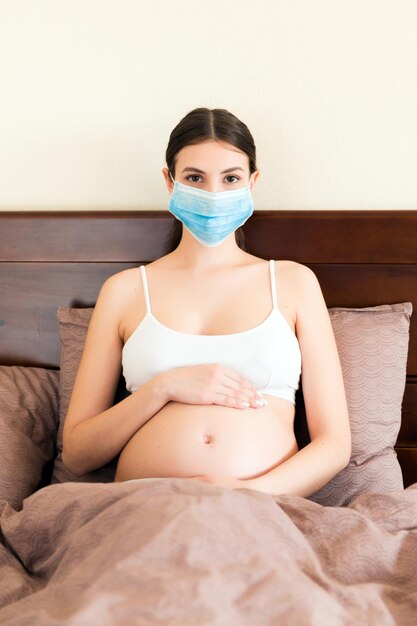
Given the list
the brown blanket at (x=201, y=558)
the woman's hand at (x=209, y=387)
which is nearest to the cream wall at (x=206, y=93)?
the woman's hand at (x=209, y=387)

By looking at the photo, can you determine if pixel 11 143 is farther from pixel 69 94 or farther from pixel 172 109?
pixel 172 109

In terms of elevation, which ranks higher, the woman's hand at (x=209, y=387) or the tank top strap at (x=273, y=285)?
the tank top strap at (x=273, y=285)

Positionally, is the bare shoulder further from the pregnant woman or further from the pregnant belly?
the pregnant belly

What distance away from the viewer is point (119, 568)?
3.51ft

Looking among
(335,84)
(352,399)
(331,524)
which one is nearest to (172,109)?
(335,84)

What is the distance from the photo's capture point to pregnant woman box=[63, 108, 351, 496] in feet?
5.15

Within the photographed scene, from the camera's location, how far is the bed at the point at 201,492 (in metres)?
1.05

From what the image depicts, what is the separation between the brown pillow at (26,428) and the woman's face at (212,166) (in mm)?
620

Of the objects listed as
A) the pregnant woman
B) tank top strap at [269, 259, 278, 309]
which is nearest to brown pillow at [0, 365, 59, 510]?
the pregnant woman

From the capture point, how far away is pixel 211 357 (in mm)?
1646

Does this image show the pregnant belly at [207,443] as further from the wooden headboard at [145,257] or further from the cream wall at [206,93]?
the cream wall at [206,93]

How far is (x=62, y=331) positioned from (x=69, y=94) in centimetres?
64

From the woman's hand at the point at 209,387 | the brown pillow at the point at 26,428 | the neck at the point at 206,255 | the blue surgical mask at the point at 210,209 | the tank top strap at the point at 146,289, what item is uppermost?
the blue surgical mask at the point at 210,209

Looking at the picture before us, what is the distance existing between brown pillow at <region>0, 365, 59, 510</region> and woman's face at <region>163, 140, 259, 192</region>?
0.62 meters
